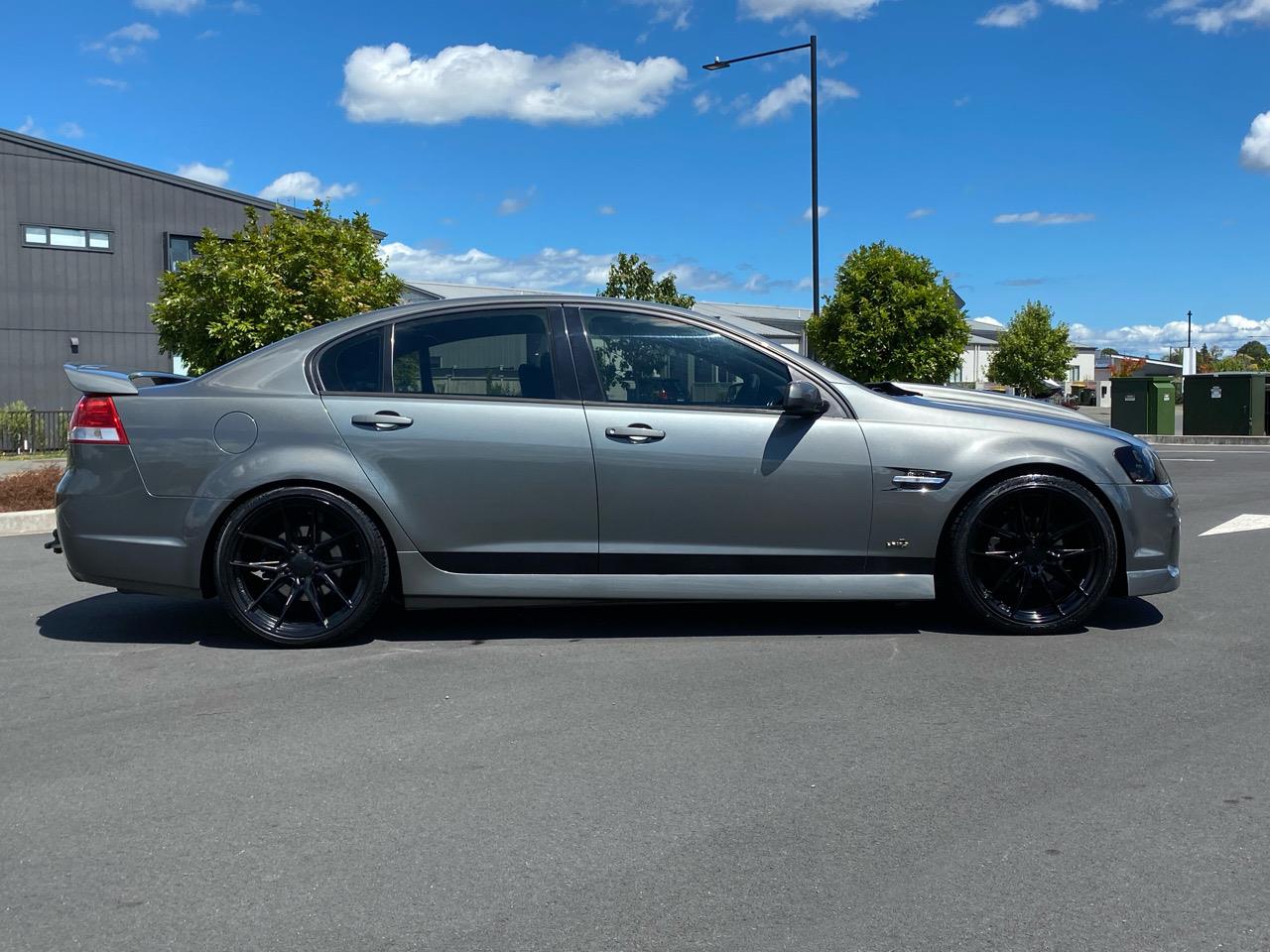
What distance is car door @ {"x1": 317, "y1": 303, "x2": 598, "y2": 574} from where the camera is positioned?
5.23m

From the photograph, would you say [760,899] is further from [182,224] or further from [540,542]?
[182,224]

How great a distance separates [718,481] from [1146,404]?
2695cm

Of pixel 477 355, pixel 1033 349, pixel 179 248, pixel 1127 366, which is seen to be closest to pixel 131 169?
pixel 179 248

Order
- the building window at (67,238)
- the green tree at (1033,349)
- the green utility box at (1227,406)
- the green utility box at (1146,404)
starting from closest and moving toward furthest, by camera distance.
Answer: the green utility box at (1227,406) < the green utility box at (1146,404) < the building window at (67,238) < the green tree at (1033,349)

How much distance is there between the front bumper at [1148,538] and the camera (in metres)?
5.40

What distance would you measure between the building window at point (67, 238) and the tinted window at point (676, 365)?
105 feet

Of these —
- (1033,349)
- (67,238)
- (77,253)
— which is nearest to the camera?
(67,238)

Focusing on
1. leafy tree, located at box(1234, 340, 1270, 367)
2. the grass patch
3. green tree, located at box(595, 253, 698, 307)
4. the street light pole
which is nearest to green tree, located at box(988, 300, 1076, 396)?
green tree, located at box(595, 253, 698, 307)

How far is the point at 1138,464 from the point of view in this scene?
5.47 metres

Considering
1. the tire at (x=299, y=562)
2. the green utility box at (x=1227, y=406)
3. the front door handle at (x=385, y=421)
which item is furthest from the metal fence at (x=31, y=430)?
the green utility box at (x=1227, y=406)

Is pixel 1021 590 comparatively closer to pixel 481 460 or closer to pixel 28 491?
pixel 481 460

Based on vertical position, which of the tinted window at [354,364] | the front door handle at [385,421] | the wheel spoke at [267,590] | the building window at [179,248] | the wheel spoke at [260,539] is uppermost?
the building window at [179,248]

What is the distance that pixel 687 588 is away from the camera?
527 centimetres

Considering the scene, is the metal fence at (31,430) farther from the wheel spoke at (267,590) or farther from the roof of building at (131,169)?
the wheel spoke at (267,590)
